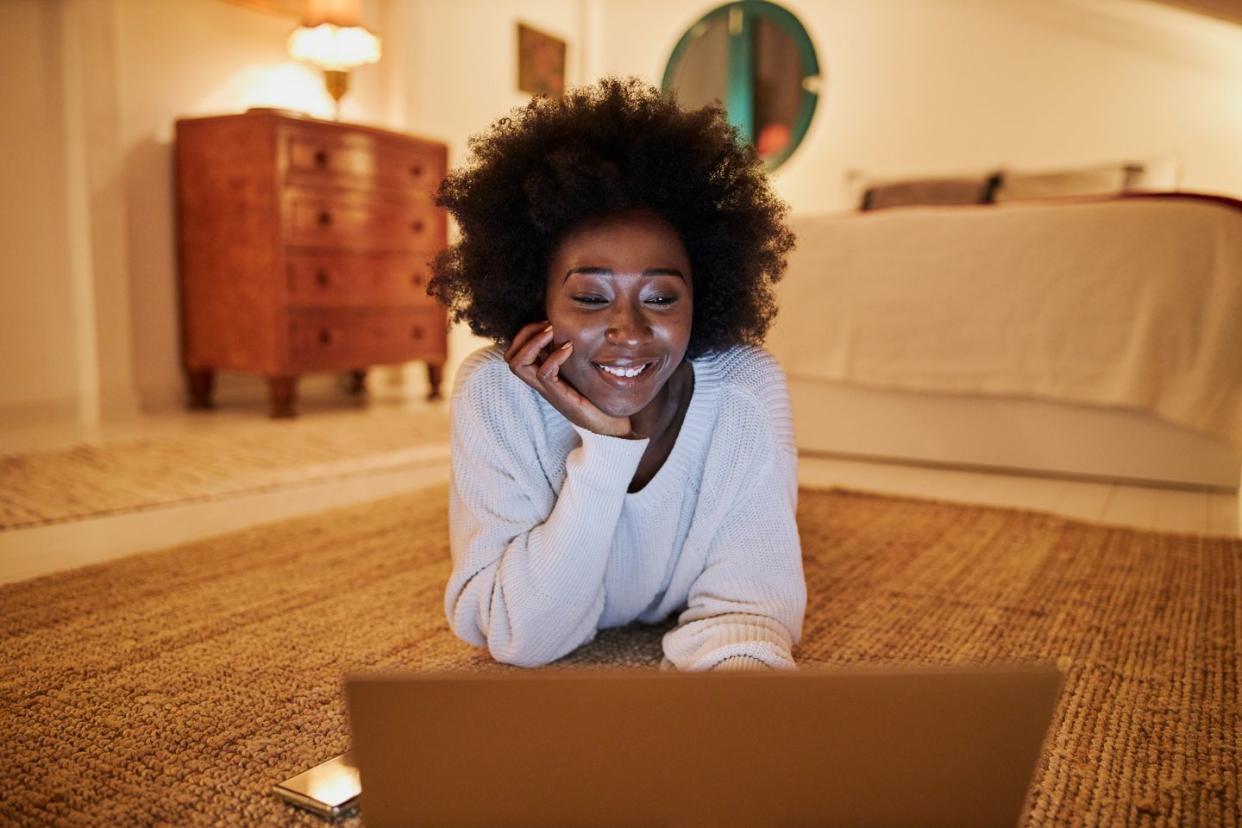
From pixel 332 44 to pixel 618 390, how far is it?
9.79 feet

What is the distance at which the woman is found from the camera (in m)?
1.02

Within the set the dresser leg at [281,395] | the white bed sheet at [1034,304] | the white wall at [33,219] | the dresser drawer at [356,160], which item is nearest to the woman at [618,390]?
the white bed sheet at [1034,304]

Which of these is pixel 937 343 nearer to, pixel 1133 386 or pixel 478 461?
pixel 1133 386

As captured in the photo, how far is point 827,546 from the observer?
1.83 m

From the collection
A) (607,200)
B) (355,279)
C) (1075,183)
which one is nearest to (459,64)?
(355,279)

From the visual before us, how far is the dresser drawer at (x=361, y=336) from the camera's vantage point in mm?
3314

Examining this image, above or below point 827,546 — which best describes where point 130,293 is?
above

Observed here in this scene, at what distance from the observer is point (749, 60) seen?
538 cm

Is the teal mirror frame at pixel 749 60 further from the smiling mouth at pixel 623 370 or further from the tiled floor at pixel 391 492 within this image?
the smiling mouth at pixel 623 370

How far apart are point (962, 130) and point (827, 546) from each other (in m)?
3.70

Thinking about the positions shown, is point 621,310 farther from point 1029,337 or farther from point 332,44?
point 332,44

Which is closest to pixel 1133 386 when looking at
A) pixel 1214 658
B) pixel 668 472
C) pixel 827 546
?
pixel 827 546

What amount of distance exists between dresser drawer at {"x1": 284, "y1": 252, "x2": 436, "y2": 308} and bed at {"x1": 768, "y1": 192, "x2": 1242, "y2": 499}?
138 centimetres

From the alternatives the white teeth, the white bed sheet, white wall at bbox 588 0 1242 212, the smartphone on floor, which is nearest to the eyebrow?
the white teeth
